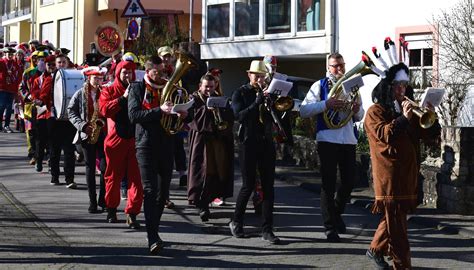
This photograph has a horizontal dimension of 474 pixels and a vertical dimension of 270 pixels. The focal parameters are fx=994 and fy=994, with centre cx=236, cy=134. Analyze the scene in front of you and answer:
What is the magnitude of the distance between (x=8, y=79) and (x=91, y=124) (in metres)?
11.2

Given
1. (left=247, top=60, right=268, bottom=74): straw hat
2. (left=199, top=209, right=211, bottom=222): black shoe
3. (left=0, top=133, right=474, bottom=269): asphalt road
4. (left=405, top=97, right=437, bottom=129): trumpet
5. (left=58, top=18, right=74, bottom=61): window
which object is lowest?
(left=0, top=133, right=474, bottom=269): asphalt road

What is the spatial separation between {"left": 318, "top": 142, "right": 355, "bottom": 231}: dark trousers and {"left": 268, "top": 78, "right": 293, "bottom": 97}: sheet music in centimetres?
75

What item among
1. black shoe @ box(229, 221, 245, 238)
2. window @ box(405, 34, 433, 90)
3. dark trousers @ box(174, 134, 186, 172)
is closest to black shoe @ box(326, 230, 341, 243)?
black shoe @ box(229, 221, 245, 238)

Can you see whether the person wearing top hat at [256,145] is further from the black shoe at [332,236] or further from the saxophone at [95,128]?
the saxophone at [95,128]

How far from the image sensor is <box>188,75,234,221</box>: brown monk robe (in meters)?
12.1

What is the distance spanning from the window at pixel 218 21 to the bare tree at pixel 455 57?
31.2 feet

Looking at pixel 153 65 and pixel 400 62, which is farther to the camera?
pixel 153 65

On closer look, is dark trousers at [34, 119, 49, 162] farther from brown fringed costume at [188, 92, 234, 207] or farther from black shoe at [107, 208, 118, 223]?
black shoe at [107, 208, 118, 223]

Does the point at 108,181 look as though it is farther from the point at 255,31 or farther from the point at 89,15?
the point at 89,15

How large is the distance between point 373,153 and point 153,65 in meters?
2.64

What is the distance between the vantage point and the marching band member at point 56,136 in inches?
570

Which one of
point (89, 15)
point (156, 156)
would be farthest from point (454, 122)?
point (89, 15)

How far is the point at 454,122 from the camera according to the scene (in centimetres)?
1662

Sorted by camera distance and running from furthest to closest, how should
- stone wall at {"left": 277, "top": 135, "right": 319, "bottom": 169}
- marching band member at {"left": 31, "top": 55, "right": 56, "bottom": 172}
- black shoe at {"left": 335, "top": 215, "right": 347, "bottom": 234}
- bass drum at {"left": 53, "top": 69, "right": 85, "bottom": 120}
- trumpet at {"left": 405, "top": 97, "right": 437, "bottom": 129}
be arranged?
stone wall at {"left": 277, "top": 135, "right": 319, "bottom": 169} → marching band member at {"left": 31, "top": 55, "right": 56, "bottom": 172} → bass drum at {"left": 53, "top": 69, "right": 85, "bottom": 120} → black shoe at {"left": 335, "top": 215, "right": 347, "bottom": 234} → trumpet at {"left": 405, "top": 97, "right": 437, "bottom": 129}
